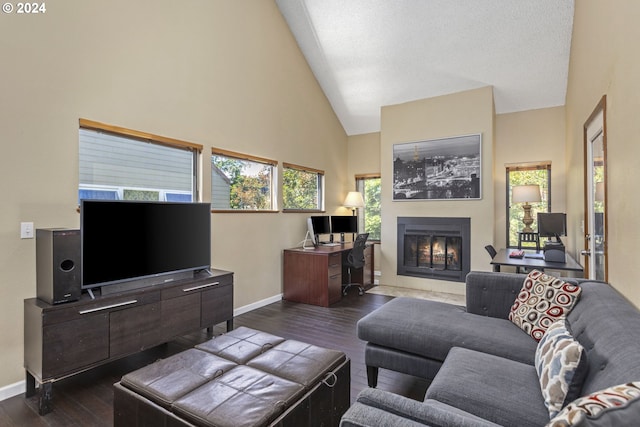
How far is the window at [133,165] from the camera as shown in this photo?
2.73 metres

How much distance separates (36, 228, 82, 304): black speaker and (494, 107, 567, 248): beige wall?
17.0 feet

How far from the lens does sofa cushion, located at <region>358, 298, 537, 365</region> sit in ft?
6.49

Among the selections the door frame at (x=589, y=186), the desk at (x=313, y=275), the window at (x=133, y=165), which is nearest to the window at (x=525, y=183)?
the door frame at (x=589, y=186)

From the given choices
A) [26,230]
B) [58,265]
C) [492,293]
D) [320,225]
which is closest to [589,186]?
[492,293]

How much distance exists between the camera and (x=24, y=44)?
7.59ft

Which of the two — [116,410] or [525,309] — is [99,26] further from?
[525,309]

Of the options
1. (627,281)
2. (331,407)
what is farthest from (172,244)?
(627,281)

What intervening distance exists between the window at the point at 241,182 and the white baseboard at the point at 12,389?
214cm

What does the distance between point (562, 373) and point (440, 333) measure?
2.86 ft

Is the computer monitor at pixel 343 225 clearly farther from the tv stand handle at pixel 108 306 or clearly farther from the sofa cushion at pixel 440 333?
the tv stand handle at pixel 108 306

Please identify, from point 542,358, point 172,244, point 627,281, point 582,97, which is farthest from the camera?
point 582,97

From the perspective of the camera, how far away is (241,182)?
416 cm

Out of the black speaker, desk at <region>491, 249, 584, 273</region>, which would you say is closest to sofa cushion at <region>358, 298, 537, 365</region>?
desk at <region>491, 249, 584, 273</region>

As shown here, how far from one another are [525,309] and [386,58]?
12.9 ft
